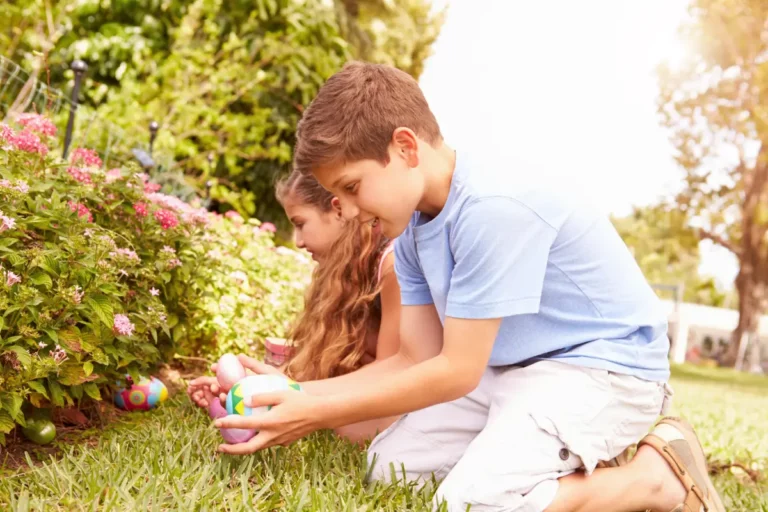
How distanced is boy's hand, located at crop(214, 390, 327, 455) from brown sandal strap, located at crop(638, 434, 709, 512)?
1.11m

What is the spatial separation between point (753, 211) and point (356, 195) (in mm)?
18384

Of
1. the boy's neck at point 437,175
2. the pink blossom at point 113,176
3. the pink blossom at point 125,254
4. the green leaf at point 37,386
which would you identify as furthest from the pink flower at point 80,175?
the boy's neck at point 437,175

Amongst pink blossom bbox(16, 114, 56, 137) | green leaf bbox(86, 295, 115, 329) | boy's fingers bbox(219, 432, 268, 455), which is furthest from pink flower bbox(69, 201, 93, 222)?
boy's fingers bbox(219, 432, 268, 455)

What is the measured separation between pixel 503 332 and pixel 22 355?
4.69ft

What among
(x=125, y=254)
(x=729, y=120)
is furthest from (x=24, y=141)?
(x=729, y=120)

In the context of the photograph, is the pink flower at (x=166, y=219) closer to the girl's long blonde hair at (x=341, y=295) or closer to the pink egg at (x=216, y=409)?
the girl's long blonde hair at (x=341, y=295)

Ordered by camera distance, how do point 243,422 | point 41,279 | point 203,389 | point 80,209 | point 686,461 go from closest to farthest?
1. point 243,422
2. point 41,279
3. point 686,461
4. point 80,209
5. point 203,389

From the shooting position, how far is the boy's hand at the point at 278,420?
214 centimetres

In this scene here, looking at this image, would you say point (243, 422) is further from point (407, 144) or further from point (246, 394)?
point (407, 144)

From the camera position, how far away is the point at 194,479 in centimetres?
215

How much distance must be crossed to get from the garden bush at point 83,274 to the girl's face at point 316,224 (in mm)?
429

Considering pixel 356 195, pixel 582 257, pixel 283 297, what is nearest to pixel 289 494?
pixel 356 195

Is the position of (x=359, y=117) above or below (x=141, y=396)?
above

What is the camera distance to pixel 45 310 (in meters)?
2.32
